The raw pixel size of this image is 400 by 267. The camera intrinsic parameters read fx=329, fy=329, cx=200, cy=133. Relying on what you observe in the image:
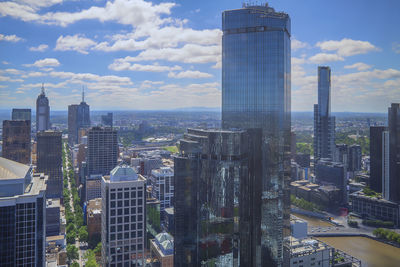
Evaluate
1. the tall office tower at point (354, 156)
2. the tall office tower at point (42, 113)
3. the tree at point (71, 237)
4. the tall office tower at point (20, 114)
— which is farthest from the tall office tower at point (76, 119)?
the tall office tower at point (354, 156)

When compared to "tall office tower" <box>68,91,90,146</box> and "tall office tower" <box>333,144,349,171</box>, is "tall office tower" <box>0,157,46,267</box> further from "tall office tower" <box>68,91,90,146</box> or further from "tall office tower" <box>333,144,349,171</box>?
"tall office tower" <box>68,91,90,146</box>

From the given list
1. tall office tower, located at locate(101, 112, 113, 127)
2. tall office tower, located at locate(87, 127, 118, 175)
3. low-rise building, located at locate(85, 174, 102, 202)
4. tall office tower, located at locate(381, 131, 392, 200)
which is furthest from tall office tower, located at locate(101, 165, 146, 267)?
tall office tower, located at locate(101, 112, 113, 127)

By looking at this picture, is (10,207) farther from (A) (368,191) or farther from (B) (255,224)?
(A) (368,191)

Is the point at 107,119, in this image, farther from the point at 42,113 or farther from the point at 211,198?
the point at 211,198

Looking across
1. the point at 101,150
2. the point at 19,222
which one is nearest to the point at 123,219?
the point at 19,222

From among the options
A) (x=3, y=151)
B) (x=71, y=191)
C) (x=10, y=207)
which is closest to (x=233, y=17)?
(x=10, y=207)
